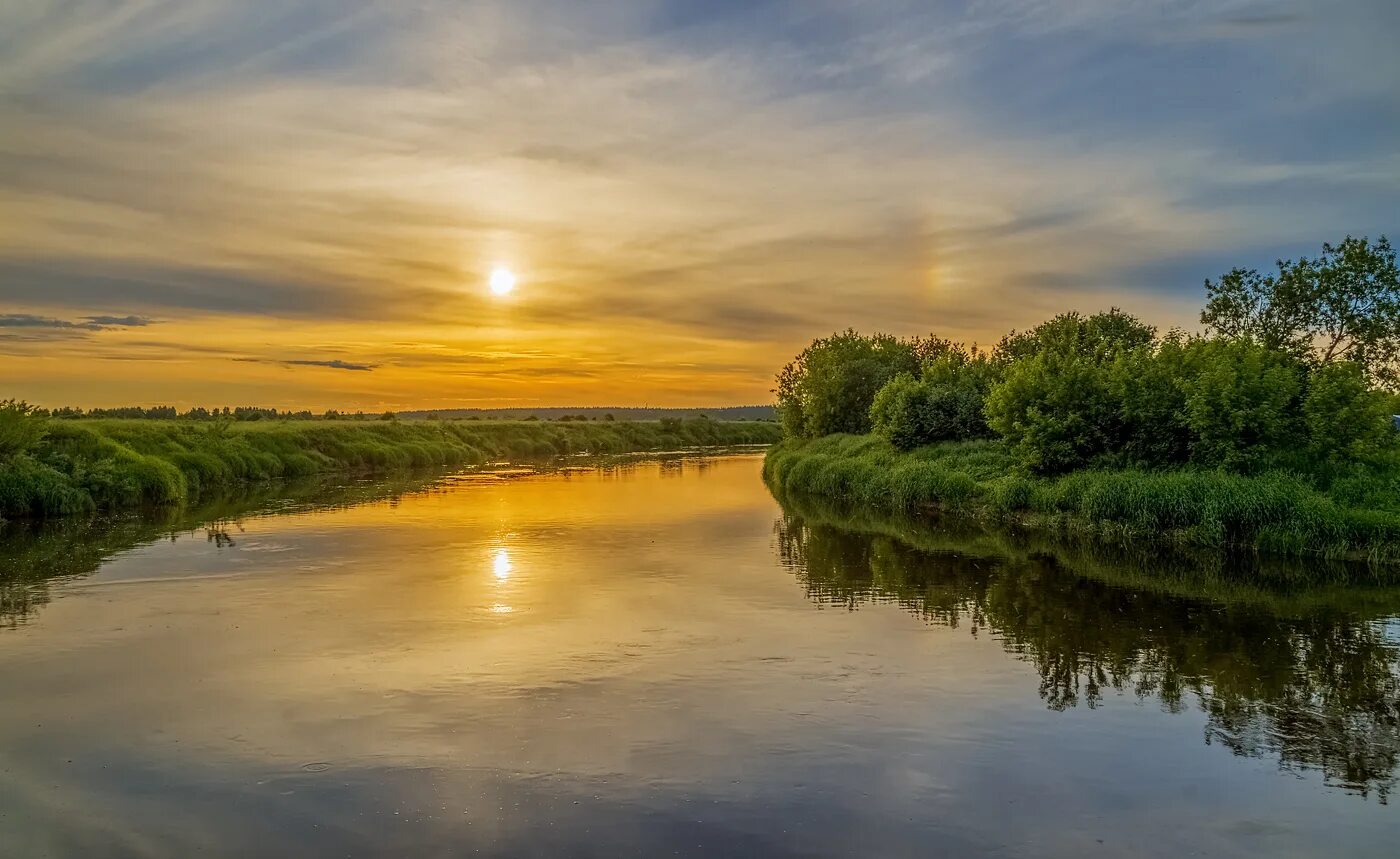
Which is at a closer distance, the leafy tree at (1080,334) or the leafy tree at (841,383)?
the leafy tree at (1080,334)

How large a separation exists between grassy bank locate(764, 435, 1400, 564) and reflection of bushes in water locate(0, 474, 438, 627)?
23.0 metres

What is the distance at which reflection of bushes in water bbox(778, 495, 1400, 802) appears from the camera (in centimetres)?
1113

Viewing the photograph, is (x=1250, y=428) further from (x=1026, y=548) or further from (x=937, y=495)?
(x=937, y=495)

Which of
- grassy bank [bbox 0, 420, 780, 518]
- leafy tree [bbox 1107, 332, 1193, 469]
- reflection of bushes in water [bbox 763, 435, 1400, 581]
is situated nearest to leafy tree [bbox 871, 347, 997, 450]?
reflection of bushes in water [bbox 763, 435, 1400, 581]

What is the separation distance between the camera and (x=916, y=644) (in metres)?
15.7

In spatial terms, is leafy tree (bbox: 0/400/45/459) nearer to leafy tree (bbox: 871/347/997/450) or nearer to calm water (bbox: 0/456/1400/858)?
calm water (bbox: 0/456/1400/858)

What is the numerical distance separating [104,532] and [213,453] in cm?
2064

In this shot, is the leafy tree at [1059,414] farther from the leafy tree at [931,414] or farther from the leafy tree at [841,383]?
the leafy tree at [841,383]

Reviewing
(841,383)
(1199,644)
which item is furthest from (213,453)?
(1199,644)

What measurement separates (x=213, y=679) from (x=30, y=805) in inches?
172

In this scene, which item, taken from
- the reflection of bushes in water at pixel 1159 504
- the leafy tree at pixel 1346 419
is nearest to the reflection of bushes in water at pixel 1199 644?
the reflection of bushes in water at pixel 1159 504

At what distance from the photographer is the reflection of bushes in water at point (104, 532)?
20828 mm

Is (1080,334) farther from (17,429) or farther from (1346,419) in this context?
(17,429)

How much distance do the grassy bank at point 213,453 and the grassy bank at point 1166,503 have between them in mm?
28443
